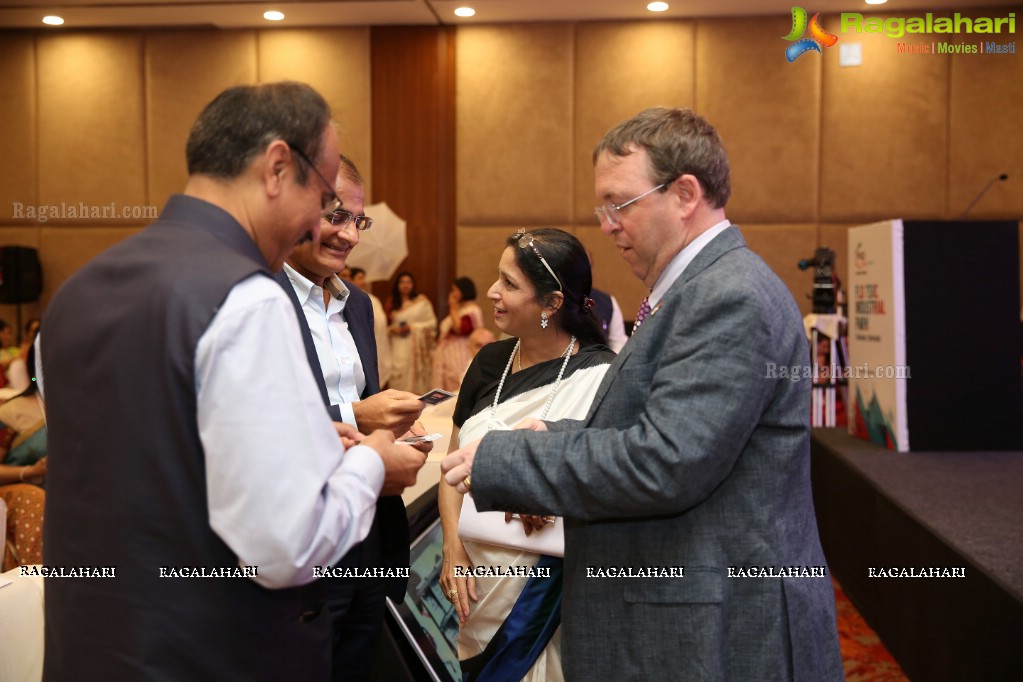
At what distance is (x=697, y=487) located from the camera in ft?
4.27

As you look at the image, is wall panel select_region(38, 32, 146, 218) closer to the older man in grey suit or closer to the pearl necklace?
the pearl necklace

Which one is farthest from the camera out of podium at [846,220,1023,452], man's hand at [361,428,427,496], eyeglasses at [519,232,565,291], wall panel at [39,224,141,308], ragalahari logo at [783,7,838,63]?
wall panel at [39,224,141,308]

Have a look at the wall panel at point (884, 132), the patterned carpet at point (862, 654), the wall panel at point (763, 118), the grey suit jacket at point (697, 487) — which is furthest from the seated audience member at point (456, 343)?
the grey suit jacket at point (697, 487)

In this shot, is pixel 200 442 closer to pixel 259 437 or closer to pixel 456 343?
pixel 259 437

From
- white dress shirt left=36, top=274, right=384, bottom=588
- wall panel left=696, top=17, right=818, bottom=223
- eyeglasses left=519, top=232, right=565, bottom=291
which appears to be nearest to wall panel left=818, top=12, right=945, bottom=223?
wall panel left=696, top=17, right=818, bottom=223

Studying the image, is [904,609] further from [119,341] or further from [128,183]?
[128,183]

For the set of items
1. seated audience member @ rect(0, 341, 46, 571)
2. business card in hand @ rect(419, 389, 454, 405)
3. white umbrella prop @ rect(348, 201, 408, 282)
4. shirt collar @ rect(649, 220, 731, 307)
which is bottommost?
seated audience member @ rect(0, 341, 46, 571)

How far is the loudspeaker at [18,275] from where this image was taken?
308 inches

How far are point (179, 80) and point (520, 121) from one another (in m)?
3.09

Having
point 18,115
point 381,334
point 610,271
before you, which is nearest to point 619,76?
point 610,271

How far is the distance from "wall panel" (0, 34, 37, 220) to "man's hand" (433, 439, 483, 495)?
811 centimetres

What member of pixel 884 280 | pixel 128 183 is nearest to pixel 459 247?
pixel 128 183

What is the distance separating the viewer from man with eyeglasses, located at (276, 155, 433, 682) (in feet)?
5.60

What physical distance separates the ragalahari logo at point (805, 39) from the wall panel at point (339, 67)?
11.9 feet
